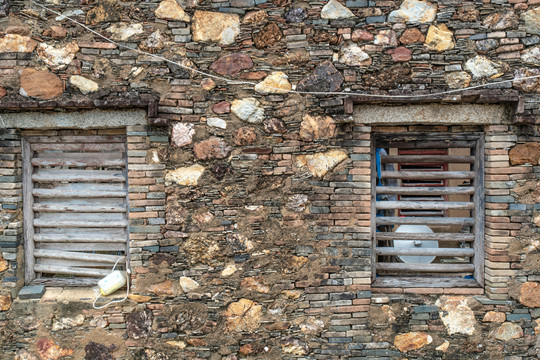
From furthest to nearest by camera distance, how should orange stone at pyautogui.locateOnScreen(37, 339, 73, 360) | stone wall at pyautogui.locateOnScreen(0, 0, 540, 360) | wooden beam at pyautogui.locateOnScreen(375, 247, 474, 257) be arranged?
wooden beam at pyautogui.locateOnScreen(375, 247, 474, 257), orange stone at pyautogui.locateOnScreen(37, 339, 73, 360), stone wall at pyautogui.locateOnScreen(0, 0, 540, 360)

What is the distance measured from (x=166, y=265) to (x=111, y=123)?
56.2 inches

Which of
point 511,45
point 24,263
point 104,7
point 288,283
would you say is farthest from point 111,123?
point 511,45

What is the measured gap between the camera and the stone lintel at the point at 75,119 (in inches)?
138

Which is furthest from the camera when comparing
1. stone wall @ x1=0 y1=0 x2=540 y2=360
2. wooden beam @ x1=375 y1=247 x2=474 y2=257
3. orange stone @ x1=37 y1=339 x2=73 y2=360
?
wooden beam @ x1=375 y1=247 x2=474 y2=257

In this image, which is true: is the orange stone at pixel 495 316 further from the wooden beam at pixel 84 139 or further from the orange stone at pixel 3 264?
the orange stone at pixel 3 264

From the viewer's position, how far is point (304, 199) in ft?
11.6

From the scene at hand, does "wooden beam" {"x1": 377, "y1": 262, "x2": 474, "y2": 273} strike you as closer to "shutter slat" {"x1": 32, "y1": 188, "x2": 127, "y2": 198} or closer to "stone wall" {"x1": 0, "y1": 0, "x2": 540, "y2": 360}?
"stone wall" {"x1": 0, "y1": 0, "x2": 540, "y2": 360}

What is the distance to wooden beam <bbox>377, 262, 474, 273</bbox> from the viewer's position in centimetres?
372

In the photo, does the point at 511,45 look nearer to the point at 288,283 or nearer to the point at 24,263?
the point at 288,283

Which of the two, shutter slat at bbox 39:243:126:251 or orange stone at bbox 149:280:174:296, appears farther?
shutter slat at bbox 39:243:126:251

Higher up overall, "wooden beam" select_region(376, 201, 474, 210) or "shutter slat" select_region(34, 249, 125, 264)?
"wooden beam" select_region(376, 201, 474, 210)

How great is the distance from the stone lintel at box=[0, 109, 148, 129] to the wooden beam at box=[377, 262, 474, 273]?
8.96 ft

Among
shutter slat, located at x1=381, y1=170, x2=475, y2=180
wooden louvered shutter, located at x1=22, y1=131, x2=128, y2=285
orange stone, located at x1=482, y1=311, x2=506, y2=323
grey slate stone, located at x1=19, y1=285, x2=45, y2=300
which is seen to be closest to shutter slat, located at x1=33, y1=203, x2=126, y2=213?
wooden louvered shutter, located at x1=22, y1=131, x2=128, y2=285

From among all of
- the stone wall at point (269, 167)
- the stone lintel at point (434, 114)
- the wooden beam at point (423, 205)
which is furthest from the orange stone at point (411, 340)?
the stone lintel at point (434, 114)
